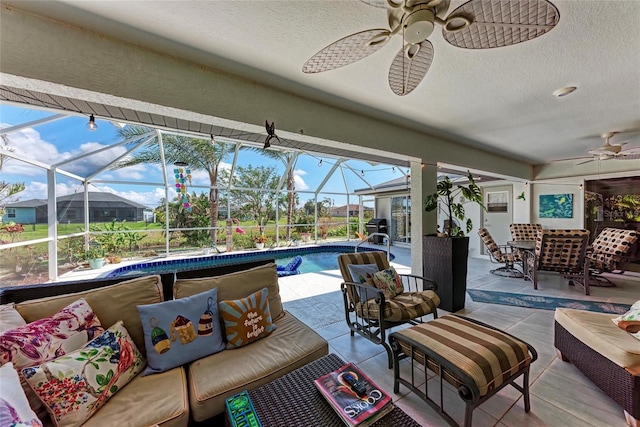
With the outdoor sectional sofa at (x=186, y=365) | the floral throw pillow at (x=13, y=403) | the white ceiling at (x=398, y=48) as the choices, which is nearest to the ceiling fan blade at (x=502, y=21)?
the white ceiling at (x=398, y=48)

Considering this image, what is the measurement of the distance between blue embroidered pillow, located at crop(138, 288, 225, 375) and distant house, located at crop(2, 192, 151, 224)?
154 inches

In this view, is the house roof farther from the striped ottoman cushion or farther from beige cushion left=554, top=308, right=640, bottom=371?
beige cushion left=554, top=308, right=640, bottom=371

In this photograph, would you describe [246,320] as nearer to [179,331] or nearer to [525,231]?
[179,331]

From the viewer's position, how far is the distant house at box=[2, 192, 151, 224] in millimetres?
3801

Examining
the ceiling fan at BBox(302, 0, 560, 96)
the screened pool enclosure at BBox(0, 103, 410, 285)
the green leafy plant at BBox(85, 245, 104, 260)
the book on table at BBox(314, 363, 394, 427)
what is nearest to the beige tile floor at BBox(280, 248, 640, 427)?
the book on table at BBox(314, 363, 394, 427)

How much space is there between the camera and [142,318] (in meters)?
1.62

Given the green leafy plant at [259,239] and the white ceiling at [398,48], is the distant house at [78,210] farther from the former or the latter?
A: the white ceiling at [398,48]

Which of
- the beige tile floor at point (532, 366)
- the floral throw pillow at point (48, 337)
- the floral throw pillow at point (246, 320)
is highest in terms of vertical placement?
the floral throw pillow at point (48, 337)

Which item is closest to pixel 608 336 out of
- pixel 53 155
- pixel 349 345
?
pixel 349 345

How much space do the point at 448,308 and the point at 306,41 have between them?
3.58 meters

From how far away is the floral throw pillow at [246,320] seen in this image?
6.00 feet

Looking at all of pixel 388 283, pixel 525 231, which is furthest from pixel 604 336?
pixel 525 231

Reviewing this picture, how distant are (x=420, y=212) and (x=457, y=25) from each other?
2993mm

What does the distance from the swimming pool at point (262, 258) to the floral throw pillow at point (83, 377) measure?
14.2 feet
